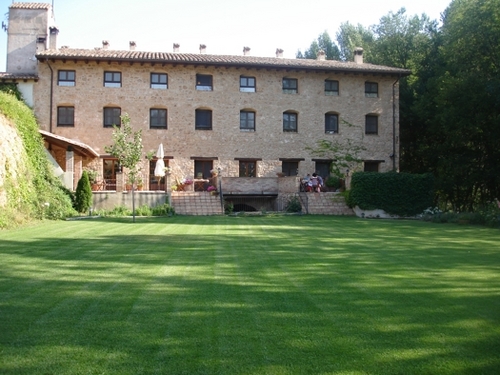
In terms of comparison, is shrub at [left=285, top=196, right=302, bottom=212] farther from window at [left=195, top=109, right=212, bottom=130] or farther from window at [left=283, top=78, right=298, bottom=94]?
Answer: window at [left=283, top=78, right=298, bottom=94]

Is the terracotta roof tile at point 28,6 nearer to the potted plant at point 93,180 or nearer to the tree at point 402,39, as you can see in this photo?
the potted plant at point 93,180

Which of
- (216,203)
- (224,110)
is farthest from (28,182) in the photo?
(224,110)

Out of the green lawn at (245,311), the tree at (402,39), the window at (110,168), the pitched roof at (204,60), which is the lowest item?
the green lawn at (245,311)

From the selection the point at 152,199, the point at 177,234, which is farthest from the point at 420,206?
the point at 177,234

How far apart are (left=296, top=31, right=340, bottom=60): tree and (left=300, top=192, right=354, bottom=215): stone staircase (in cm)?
2528

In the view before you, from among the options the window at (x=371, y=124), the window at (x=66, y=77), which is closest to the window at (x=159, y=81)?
the window at (x=66, y=77)

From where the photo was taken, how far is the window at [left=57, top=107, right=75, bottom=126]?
28.6 meters

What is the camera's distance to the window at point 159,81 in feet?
96.8

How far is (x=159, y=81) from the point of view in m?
29.6

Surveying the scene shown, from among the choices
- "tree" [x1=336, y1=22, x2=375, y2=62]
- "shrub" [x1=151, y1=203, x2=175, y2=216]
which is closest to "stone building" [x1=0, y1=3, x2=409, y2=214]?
"shrub" [x1=151, y1=203, x2=175, y2=216]

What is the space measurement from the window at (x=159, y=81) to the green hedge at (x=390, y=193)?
43.6 ft

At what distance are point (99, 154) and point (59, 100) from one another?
4.00m

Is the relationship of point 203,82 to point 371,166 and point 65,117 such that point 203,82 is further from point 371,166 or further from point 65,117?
point 371,166

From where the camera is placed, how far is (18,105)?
54.4 ft
